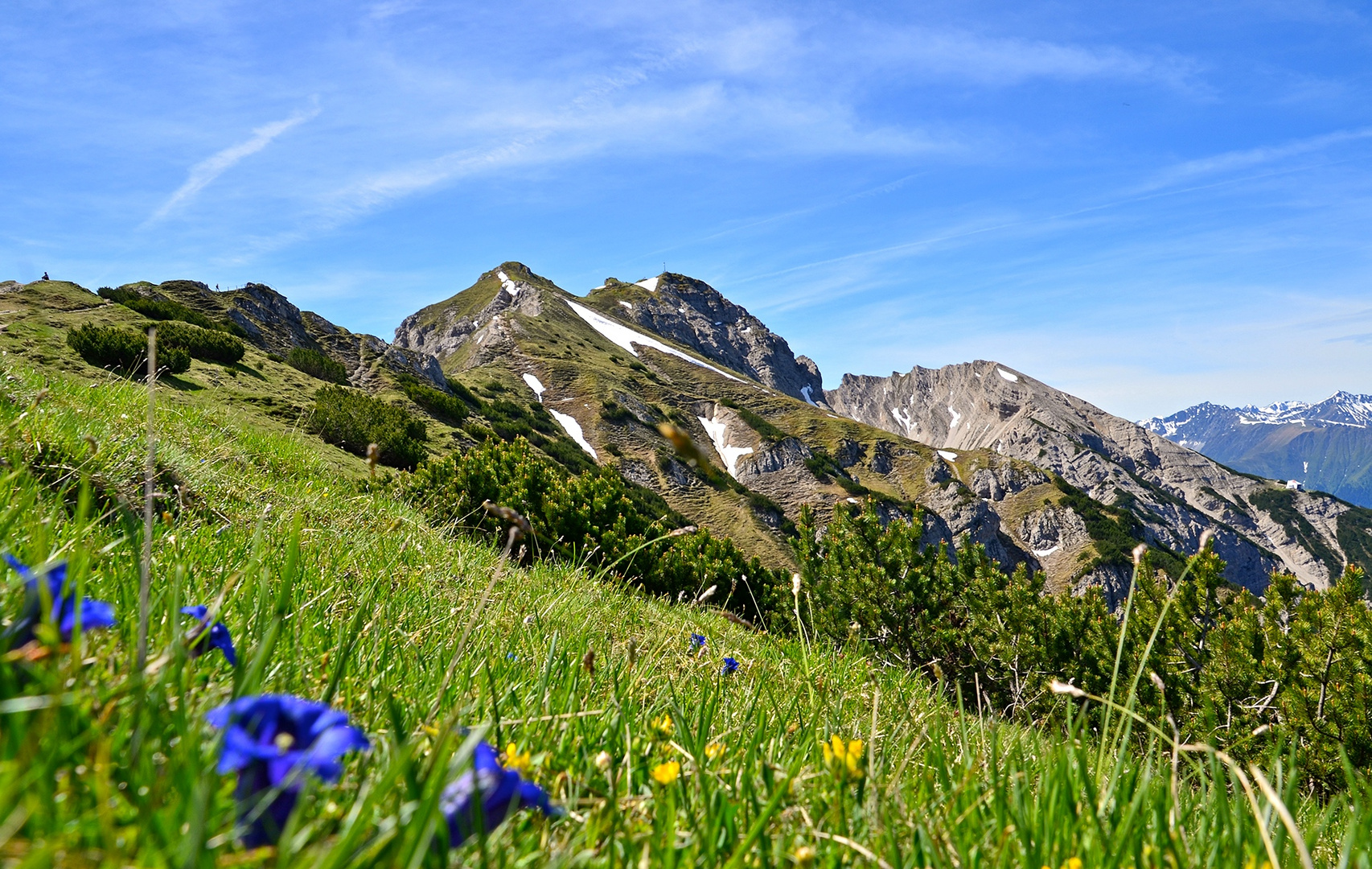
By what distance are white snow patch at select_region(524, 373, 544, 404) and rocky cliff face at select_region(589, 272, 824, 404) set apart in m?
58.2

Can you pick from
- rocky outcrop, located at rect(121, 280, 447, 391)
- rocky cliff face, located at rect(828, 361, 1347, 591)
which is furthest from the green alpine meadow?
rocky cliff face, located at rect(828, 361, 1347, 591)

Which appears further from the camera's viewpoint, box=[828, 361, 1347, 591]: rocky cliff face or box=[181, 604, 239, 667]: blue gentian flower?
box=[828, 361, 1347, 591]: rocky cliff face

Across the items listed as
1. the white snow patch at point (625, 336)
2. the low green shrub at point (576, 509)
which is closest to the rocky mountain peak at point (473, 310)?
the white snow patch at point (625, 336)

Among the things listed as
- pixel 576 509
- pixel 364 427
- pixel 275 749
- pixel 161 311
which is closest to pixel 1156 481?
pixel 364 427

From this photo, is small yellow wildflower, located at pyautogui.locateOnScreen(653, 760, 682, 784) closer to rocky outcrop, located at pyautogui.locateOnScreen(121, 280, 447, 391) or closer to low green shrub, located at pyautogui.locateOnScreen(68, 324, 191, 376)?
low green shrub, located at pyautogui.locateOnScreen(68, 324, 191, 376)

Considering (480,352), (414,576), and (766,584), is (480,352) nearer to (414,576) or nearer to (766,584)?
(766,584)

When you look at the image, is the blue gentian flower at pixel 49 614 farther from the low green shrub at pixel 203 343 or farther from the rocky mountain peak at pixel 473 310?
the rocky mountain peak at pixel 473 310

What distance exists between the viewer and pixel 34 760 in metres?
0.86

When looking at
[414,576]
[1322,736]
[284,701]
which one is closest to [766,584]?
[1322,736]

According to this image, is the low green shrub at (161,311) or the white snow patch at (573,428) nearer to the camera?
the low green shrub at (161,311)

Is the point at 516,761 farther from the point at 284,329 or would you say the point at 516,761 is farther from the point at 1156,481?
the point at 1156,481

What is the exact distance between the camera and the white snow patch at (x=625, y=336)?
4528 inches

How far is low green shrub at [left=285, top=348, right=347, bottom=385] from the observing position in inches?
1091

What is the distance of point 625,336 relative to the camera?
393 feet
